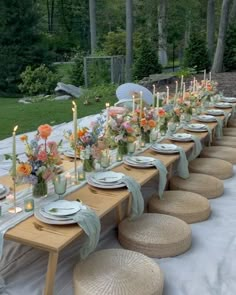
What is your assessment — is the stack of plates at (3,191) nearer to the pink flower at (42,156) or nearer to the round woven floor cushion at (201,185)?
the pink flower at (42,156)

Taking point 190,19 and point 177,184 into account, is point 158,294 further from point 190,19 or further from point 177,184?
point 190,19

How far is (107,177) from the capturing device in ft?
8.43

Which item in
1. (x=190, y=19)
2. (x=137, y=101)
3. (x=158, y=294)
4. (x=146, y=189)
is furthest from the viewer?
(x=190, y=19)

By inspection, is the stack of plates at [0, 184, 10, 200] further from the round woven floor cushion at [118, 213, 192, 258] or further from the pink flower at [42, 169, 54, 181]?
the round woven floor cushion at [118, 213, 192, 258]

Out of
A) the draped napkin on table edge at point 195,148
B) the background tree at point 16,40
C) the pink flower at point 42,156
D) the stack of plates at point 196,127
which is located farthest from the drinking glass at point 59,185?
the background tree at point 16,40

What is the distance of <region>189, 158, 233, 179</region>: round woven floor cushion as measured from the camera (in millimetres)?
3922

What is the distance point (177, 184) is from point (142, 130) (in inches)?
23.3

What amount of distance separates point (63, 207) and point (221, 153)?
2.87 meters

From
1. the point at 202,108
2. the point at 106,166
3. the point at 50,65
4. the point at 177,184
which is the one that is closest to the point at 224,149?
the point at 202,108

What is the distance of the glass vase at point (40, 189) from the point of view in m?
2.18

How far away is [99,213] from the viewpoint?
2.09 metres

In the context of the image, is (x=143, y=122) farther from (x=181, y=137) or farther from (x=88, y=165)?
(x=88, y=165)

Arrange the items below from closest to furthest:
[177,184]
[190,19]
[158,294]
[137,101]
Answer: [158,294]
[177,184]
[137,101]
[190,19]

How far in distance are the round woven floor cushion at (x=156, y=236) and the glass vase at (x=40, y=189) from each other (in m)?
0.64
